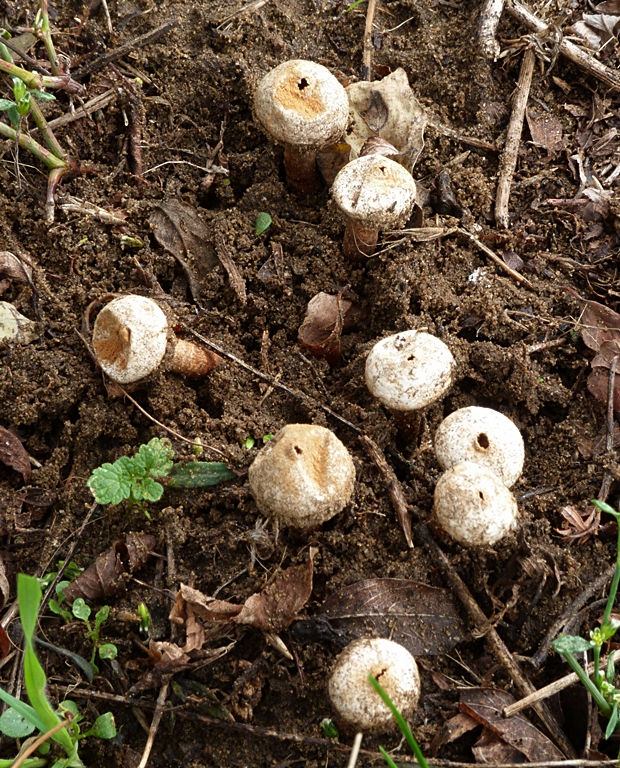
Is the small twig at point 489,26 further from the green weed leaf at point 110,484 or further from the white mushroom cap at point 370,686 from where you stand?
the white mushroom cap at point 370,686

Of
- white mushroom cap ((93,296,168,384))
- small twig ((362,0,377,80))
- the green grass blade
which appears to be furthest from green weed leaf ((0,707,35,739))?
small twig ((362,0,377,80))

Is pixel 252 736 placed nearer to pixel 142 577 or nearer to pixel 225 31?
pixel 142 577

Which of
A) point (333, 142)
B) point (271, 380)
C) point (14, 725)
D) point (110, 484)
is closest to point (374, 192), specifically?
point (333, 142)

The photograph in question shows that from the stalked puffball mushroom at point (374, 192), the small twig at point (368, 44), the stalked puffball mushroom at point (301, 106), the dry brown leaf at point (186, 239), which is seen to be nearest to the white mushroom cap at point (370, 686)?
the stalked puffball mushroom at point (374, 192)

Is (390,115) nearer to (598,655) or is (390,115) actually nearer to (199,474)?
(199,474)

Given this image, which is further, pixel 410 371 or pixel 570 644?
pixel 410 371

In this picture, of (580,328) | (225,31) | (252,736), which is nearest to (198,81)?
(225,31)
